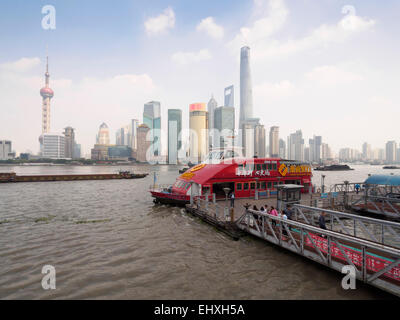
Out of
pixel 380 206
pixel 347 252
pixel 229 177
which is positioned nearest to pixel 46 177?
pixel 229 177

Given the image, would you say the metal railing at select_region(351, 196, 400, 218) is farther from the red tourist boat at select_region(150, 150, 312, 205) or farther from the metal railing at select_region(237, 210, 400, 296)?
the metal railing at select_region(237, 210, 400, 296)

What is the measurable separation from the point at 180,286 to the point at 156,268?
2.15 metres

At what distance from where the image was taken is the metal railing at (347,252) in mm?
7659

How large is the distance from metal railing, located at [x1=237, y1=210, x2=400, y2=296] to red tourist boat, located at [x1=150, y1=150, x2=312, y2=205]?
9.00m

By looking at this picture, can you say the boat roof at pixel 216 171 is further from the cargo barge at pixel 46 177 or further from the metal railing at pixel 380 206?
the cargo barge at pixel 46 177

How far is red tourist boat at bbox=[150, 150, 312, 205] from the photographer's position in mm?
22422

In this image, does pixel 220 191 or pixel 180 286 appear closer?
pixel 180 286

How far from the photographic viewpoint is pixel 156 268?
426 inches

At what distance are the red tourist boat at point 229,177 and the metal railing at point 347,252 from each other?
900 cm
